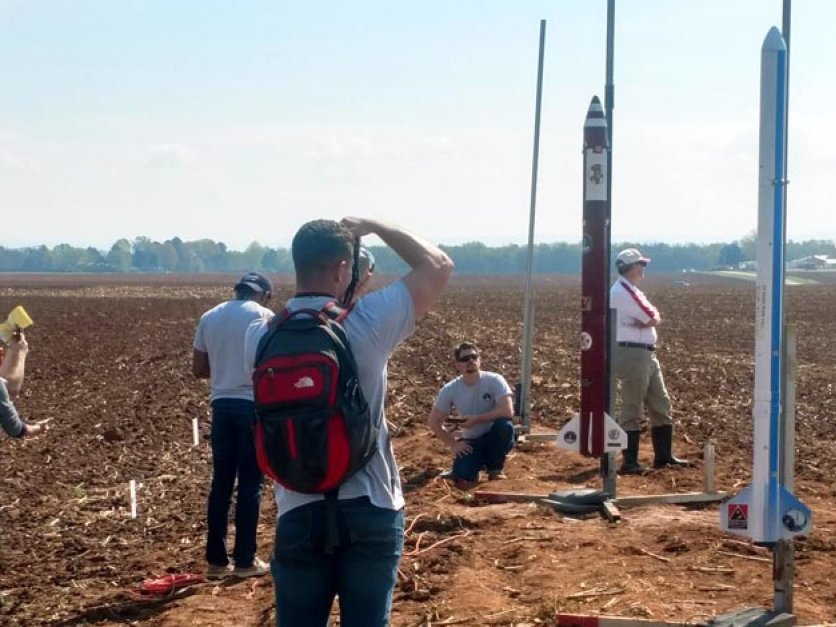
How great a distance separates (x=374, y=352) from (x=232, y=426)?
A: 143 inches

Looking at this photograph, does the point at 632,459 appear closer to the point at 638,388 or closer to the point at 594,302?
the point at 638,388

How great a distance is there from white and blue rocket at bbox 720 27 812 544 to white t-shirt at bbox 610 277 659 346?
4.44m

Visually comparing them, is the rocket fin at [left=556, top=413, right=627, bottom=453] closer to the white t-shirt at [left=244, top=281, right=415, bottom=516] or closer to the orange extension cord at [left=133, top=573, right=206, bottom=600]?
the orange extension cord at [left=133, top=573, right=206, bottom=600]

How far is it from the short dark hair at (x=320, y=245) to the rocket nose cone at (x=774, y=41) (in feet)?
9.74

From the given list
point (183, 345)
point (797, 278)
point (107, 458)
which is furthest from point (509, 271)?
point (107, 458)

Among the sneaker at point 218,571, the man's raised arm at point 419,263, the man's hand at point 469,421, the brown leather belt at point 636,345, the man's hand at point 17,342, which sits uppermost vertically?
the man's raised arm at point 419,263

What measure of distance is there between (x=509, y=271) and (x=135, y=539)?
16122 cm

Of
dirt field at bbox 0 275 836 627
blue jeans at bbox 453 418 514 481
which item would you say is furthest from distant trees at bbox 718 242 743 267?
blue jeans at bbox 453 418 514 481

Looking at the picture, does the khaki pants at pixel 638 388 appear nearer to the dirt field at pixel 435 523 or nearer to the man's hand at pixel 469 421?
the dirt field at pixel 435 523

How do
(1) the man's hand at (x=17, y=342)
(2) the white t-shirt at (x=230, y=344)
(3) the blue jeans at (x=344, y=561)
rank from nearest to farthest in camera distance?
(3) the blue jeans at (x=344, y=561), (1) the man's hand at (x=17, y=342), (2) the white t-shirt at (x=230, y=344)

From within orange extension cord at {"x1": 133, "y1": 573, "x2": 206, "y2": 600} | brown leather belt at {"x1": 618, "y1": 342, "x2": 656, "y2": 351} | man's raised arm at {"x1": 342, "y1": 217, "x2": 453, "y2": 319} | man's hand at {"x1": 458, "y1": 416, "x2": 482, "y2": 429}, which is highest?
man's raised arm at {"x1": 342, "y1": 217, "x2": 453, "y2": 319}

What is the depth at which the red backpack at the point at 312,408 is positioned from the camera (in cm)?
397

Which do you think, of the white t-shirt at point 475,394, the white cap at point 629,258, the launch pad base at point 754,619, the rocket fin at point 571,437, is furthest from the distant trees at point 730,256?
the launch pad base at point 754,619

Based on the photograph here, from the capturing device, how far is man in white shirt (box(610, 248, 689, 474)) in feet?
35.4
